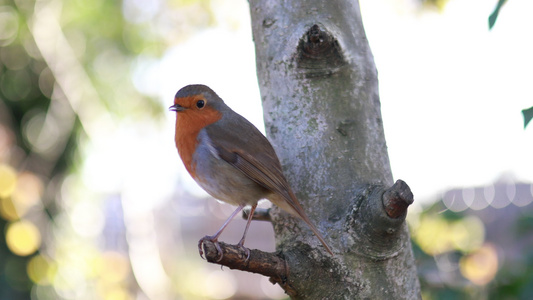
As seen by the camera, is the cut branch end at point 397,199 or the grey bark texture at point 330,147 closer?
the cut branch end at point 397,199

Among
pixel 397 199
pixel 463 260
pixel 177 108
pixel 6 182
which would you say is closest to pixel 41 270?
pixel 6 182

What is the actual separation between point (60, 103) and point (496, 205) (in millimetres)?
4664

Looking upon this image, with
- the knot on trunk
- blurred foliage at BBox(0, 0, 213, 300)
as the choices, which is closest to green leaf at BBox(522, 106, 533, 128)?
the knot on trunk

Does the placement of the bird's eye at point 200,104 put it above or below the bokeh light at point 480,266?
above

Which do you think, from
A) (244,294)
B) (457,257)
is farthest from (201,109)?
(244,294)

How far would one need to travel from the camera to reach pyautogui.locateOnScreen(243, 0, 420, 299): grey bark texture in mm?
1553

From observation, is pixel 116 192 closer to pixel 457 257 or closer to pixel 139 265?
pixel 139 265

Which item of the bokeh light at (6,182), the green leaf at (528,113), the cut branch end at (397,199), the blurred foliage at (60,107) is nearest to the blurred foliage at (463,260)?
the cut branch end at (397,199)

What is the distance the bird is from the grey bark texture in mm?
99

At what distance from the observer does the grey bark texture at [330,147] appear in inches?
61.1

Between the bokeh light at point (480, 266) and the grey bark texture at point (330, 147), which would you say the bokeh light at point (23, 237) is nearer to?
the grey bark texture at point (330, 147)

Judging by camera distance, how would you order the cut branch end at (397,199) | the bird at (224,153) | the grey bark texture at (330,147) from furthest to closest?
the bird at (224,153), the grey bark texture at (330,147), the cut branch end at (397,199)

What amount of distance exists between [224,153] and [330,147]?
1.85 ft

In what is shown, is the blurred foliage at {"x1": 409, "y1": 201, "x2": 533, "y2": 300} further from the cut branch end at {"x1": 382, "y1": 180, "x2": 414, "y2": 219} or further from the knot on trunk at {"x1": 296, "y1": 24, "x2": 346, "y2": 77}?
the knot on trunk at {"x1": 296, "y1": 24, "x2": 346, "y2": 77}
